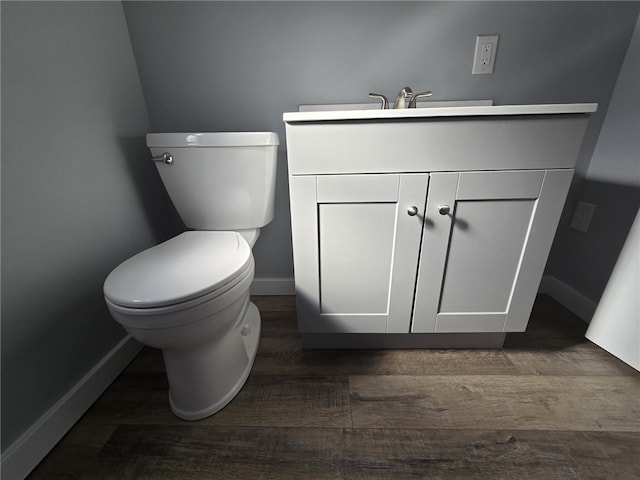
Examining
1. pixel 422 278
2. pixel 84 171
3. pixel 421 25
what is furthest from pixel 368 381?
pixel 421 25

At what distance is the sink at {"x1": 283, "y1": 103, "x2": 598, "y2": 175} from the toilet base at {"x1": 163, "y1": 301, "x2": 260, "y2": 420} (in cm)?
57

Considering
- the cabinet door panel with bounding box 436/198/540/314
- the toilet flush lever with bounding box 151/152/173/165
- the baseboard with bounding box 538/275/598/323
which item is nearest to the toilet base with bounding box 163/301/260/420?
the toilet flush lever with bounding box 151/152/173/165

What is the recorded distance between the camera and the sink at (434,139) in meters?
0.67

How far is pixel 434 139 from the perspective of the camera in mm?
704

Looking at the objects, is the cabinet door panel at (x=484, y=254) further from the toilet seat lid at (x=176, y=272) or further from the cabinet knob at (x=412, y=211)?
the toilet seat lid at (x=176, y=272)

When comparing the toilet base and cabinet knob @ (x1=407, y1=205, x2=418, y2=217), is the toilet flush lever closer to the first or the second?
the toilet base

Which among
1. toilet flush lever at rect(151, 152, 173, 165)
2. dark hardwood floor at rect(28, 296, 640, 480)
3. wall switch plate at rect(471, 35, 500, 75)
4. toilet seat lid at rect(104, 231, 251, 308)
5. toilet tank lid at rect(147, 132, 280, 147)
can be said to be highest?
wall switch plate at rect(471, 35, 500, 75)

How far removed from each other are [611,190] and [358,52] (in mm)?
1115

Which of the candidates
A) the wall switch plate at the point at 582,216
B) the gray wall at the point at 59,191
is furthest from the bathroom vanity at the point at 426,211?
the gray wall at the point at 59,191

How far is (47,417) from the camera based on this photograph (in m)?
0.69

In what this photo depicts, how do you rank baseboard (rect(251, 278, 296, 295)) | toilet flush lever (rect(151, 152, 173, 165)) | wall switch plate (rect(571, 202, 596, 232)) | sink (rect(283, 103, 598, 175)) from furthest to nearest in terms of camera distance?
baseboard (rect(251, 278, 296, 295))
wall switch plate (rect(571, 202, 596, 232))
toilet flush lever (rect(151, 152, 173, 165))
sink (rect(283, 103, 598, 175))

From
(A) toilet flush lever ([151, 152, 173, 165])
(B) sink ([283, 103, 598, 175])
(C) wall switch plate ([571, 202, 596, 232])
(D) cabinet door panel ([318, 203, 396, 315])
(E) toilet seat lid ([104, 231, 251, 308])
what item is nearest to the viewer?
(E) toilet seat lid ([104, 231, 251, 308])

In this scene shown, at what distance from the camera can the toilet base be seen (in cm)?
72

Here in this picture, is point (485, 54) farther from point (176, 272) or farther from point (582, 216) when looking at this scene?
point (176, 272)
